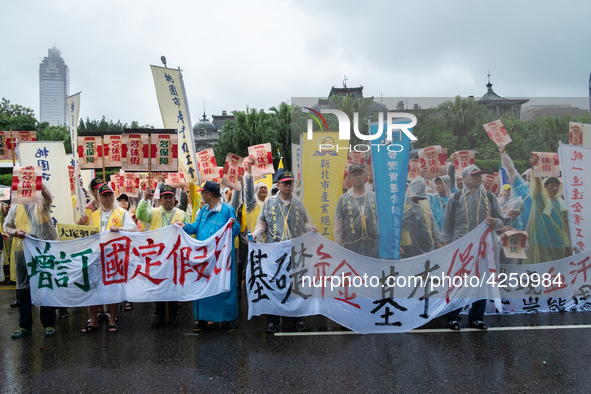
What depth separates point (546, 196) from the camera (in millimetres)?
5910

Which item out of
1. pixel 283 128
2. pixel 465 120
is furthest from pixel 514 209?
pixel 283 128

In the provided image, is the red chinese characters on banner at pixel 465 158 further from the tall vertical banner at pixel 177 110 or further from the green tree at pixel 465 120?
the tall vertical banner at pixel 177 110

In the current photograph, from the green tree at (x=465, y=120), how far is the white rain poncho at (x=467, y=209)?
389 millimetres

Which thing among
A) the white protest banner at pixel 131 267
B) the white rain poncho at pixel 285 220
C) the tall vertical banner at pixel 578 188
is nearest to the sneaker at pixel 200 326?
the white protest banner at pixel 131 267

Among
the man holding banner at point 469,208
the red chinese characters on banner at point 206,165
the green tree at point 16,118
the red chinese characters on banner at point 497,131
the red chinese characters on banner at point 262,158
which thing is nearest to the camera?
the man holding banner at point 469,208

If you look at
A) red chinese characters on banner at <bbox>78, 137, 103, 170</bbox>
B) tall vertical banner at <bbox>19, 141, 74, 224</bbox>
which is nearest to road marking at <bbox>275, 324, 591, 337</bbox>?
tall vertical banner at <bbox>19, 141, 74, 224</bbox>

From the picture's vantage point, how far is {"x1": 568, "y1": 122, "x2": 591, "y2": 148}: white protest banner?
19.6 feet

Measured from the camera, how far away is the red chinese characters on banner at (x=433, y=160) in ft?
18.0

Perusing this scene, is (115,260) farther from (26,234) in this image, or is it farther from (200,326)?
(200,326)

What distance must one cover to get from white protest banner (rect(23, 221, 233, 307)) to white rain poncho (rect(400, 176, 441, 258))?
234 cm

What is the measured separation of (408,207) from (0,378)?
484cm

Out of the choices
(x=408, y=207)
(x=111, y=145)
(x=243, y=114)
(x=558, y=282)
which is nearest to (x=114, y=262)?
(x=111, y=145)

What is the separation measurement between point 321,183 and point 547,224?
11.3 feet

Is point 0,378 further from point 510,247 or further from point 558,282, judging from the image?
point 558,282
